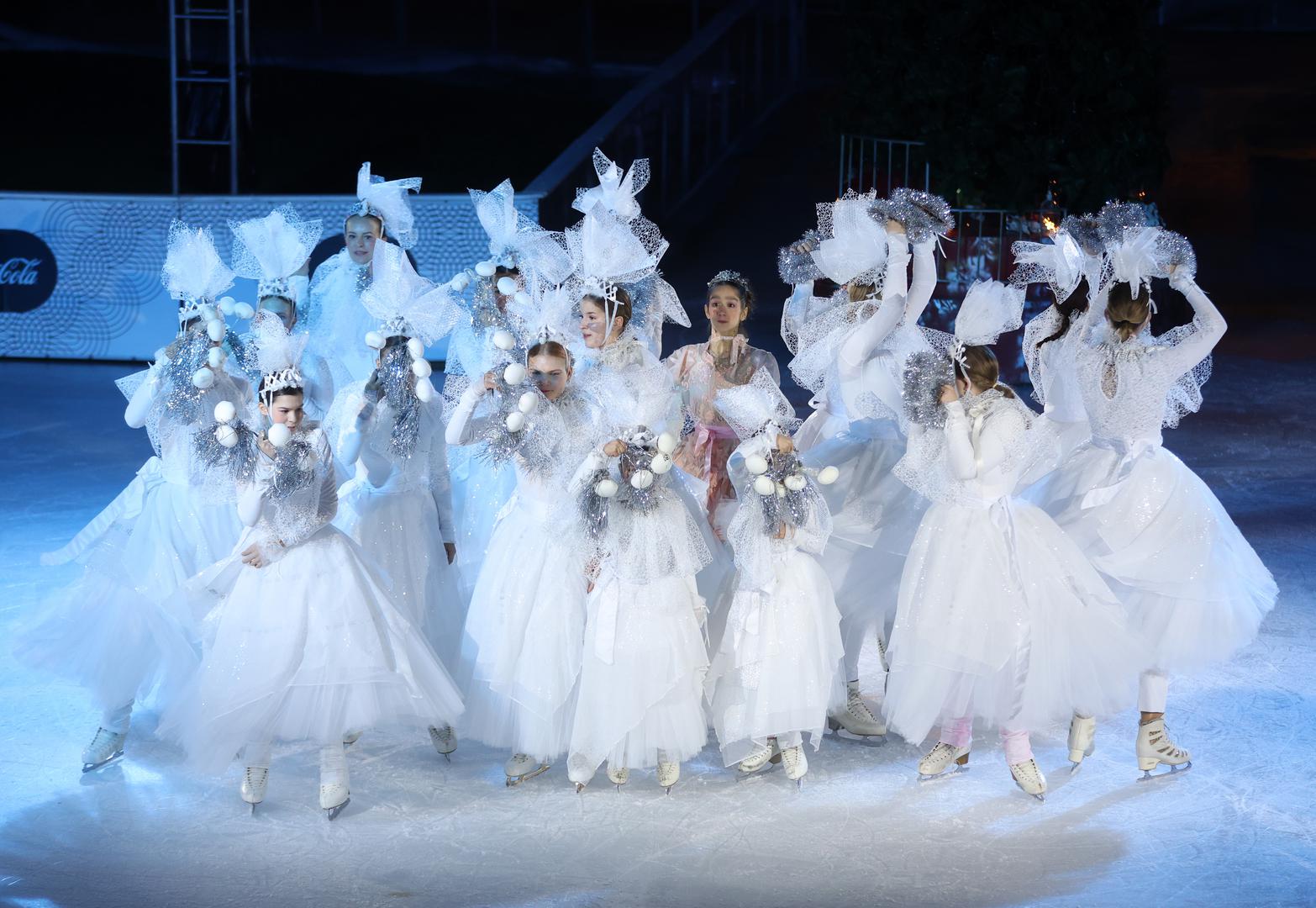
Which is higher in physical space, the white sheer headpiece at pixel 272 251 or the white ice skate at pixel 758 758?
the white sheer headpiece at pixel 272 251

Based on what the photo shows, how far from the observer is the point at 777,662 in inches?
182

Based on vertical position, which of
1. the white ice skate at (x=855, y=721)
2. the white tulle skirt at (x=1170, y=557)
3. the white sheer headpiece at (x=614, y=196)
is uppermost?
the white sheer headpiece at (x=614, y=196)

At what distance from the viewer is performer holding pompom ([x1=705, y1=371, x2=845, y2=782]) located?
4602mm

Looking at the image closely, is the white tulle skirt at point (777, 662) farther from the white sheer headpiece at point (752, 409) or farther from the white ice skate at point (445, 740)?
the white ice skate at point (445, 740)

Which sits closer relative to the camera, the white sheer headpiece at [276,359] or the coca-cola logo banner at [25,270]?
the white sheer headpiece at [276,359]

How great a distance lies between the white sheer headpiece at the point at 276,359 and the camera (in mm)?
4488

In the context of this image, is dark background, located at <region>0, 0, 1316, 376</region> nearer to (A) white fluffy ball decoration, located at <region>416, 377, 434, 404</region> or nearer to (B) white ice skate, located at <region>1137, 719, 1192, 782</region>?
(B) white ice skate, located at <region>1137, 719, 1192, 782</region>

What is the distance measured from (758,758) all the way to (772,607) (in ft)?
1.75

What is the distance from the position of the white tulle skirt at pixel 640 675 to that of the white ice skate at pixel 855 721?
734mm

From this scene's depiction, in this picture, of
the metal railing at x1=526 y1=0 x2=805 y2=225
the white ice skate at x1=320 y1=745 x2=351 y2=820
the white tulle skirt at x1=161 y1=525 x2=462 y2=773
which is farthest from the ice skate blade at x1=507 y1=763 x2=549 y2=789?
the metal railing at x1=526 y1=0 x2=805 y2=225

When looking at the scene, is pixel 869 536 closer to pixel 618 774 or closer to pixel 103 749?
pixel 618 774

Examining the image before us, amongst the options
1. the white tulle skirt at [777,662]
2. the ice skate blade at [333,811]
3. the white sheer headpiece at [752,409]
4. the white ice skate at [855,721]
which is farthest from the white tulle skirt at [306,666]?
the white ice skate at [855,721]

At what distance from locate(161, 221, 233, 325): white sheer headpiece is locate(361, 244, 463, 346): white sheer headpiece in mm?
491

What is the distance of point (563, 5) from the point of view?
18.4 m
